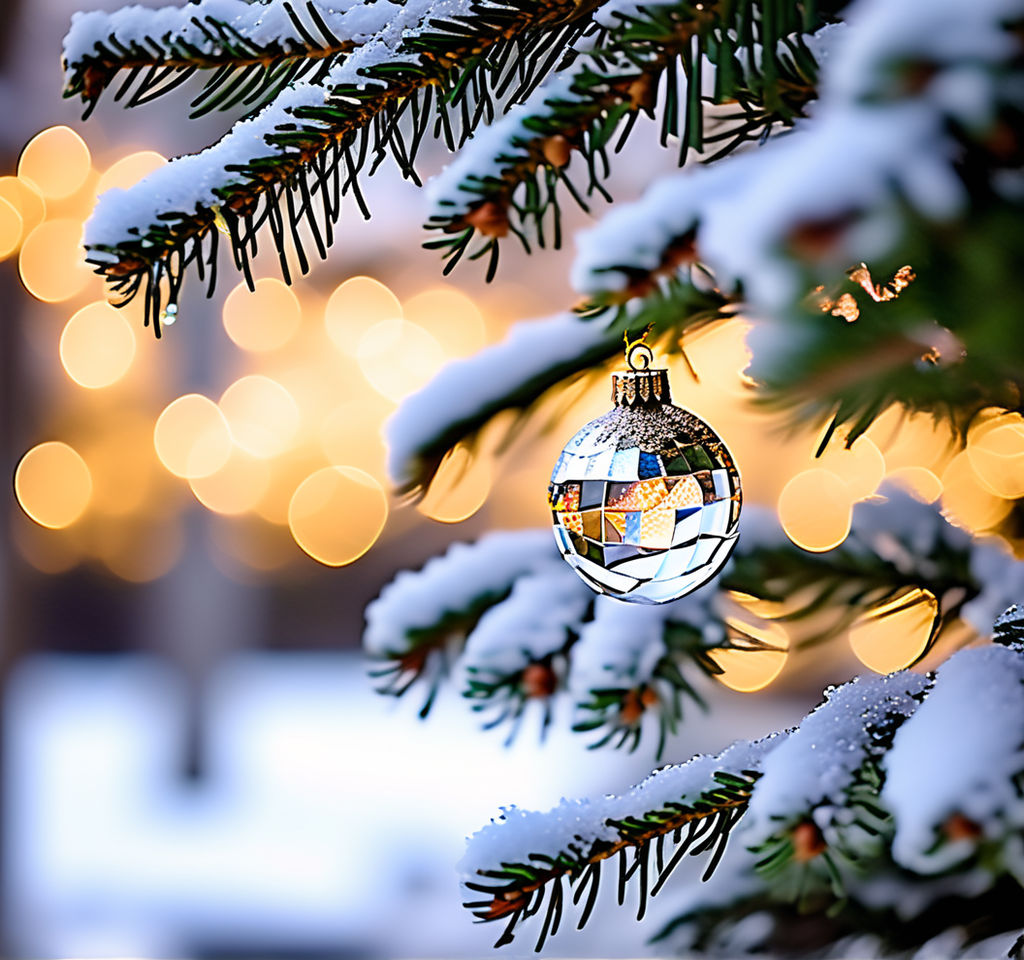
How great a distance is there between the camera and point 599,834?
1.20 feet

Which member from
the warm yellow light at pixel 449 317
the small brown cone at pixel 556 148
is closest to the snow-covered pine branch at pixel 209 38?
the small brown cone at pixel 556 148

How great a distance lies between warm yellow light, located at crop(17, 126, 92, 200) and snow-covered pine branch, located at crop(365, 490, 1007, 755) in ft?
6.74

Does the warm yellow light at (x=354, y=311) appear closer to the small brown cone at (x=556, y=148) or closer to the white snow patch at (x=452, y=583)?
the white snow patch at (x=452, y=583)

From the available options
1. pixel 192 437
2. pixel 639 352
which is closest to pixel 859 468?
pixel 192 437

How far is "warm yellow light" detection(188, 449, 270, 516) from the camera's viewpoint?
2.26 metres

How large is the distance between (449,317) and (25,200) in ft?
2.78

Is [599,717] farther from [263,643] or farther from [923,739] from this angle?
[263,643]

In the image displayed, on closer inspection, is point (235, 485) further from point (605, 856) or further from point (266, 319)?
point (605, 856)

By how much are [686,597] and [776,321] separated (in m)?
0.21

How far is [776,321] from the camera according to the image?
0.19 meters

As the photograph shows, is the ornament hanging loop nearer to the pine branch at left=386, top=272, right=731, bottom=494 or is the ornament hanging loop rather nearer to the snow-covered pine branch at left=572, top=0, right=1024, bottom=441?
the pine branch at left=386, top=272, right=731, bottom=494

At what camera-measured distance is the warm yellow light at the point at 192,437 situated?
226 cm

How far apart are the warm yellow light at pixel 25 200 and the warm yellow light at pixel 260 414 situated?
1.59ft

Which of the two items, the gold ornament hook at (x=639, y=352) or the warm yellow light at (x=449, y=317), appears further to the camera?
the warm yellow light at (x=449, y=317)
